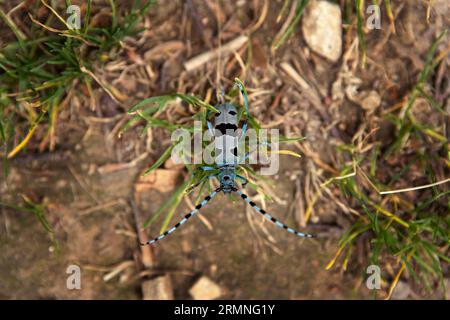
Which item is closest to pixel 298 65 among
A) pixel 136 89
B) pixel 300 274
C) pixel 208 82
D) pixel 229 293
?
pixel 208 82

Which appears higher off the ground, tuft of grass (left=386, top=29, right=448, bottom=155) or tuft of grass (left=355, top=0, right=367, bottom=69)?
tuft of grass (left=355, top=0, right=367, bottom=69)

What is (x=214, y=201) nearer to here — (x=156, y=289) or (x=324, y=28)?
(x=156, y=289)

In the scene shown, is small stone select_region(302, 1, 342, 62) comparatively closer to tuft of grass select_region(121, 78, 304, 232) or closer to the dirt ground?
the dirt ground

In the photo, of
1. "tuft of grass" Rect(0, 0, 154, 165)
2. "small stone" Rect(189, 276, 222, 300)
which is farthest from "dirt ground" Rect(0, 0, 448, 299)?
"tuft of grass" Rect(0, 0, 154, 165)

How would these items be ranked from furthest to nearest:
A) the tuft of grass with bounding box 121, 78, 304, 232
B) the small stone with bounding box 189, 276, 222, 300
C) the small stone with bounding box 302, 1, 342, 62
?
the small stone with bounding box 189, 276, 222, 300, the small stone with bounding box 302, 1, 342, 62, the tuft of grass with bounding box 121, 78, 304, 232

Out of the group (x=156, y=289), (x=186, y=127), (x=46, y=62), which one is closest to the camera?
(x=46, y=62)

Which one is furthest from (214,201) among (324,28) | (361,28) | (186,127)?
(361,28)
